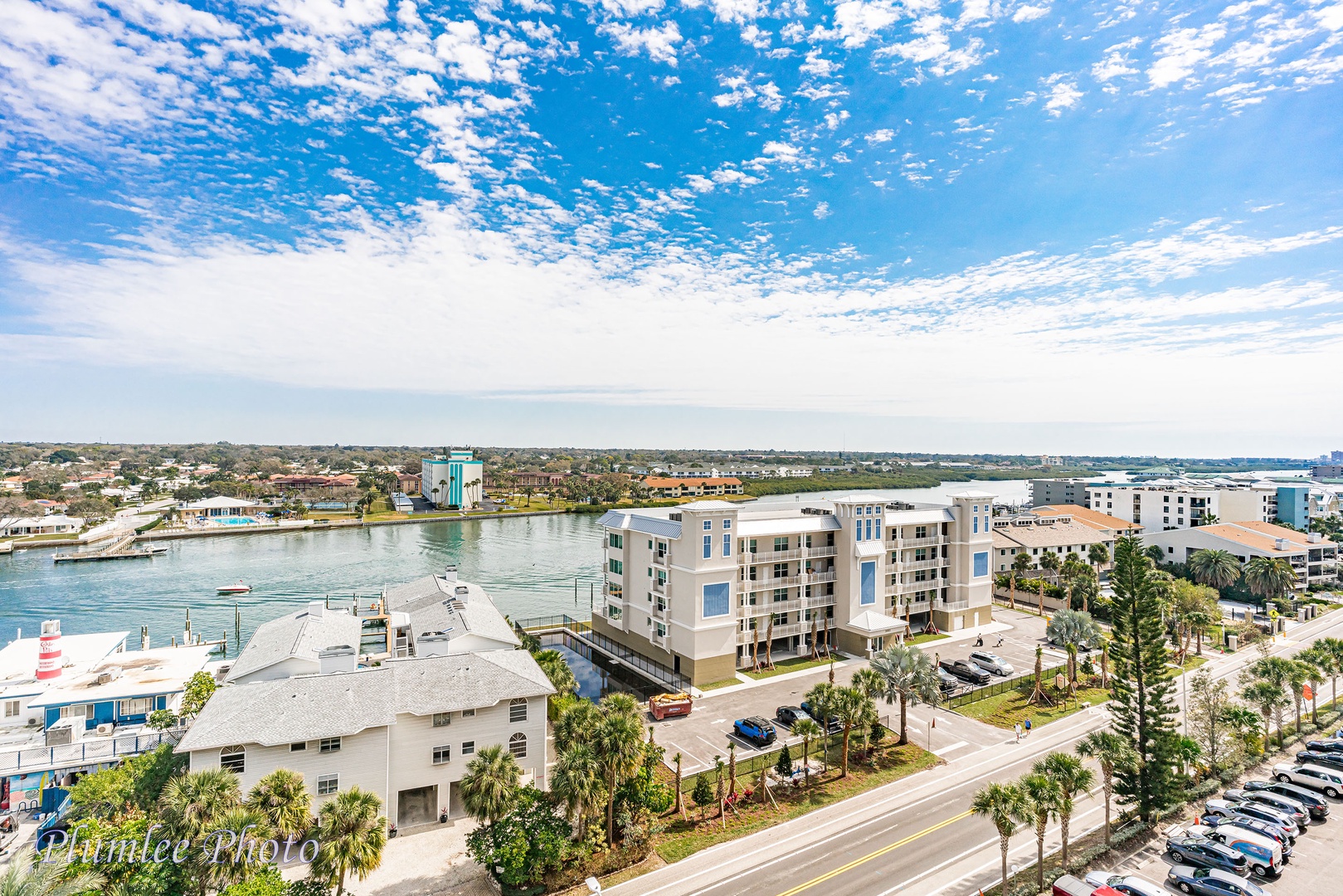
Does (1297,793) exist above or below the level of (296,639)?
below

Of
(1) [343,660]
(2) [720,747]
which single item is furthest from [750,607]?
(1) [343,660]

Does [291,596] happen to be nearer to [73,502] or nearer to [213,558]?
[213,558]

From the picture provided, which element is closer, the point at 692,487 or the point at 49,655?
the point at 49,655

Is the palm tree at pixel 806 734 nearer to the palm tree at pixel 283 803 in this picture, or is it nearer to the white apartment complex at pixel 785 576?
the white apartment complex at pixel 785 576

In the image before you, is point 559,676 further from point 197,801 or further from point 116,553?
point 116,553

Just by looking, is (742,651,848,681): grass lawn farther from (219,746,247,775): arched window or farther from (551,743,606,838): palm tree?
(219,746,247,775): arched window

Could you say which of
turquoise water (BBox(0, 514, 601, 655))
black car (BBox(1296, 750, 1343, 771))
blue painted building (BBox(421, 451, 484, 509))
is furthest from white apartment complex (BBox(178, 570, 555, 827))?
blue painted building (BBox(421, 451, 484, 509))

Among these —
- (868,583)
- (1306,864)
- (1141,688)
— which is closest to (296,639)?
(868,583)

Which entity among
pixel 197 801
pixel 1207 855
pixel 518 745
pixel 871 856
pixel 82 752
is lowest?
pixel 871 856

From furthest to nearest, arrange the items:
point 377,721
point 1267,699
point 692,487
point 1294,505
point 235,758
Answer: point 692,487, point 1294,505, point 1267,699, point 377,721, point 235,758
